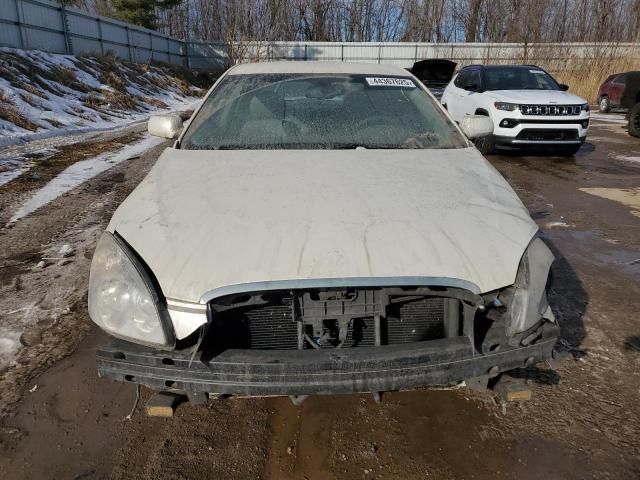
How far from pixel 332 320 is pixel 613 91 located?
56.5ft

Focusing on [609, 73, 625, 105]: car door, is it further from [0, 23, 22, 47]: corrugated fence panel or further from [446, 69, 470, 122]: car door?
[0, 23, 22, 47]: corrugated fence panel

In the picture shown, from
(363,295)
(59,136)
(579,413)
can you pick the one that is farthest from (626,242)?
(59,136)

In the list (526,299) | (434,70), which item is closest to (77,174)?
(526,299)

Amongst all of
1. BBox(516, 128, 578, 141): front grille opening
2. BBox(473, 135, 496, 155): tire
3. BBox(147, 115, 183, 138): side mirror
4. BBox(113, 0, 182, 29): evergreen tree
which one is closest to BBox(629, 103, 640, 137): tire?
BBox(516, 128, 578, 141): front grille opening

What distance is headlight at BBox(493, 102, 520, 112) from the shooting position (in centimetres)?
782

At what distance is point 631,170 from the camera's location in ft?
24.4

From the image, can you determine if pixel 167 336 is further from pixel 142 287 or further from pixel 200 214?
pixel 200 214

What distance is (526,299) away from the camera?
172 centimetres

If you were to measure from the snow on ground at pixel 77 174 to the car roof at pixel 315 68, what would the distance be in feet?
9.98

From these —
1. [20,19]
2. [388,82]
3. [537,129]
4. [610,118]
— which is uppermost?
[20,19]

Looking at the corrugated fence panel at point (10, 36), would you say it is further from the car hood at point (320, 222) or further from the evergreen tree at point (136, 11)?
the evergreen tree at point (136, 11)

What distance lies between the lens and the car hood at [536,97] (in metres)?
7.78

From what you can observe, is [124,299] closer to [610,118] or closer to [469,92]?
[469,92]

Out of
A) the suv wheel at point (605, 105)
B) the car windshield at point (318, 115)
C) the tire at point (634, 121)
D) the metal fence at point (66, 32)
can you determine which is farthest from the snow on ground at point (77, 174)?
the suv wheel at point (605, 105)
